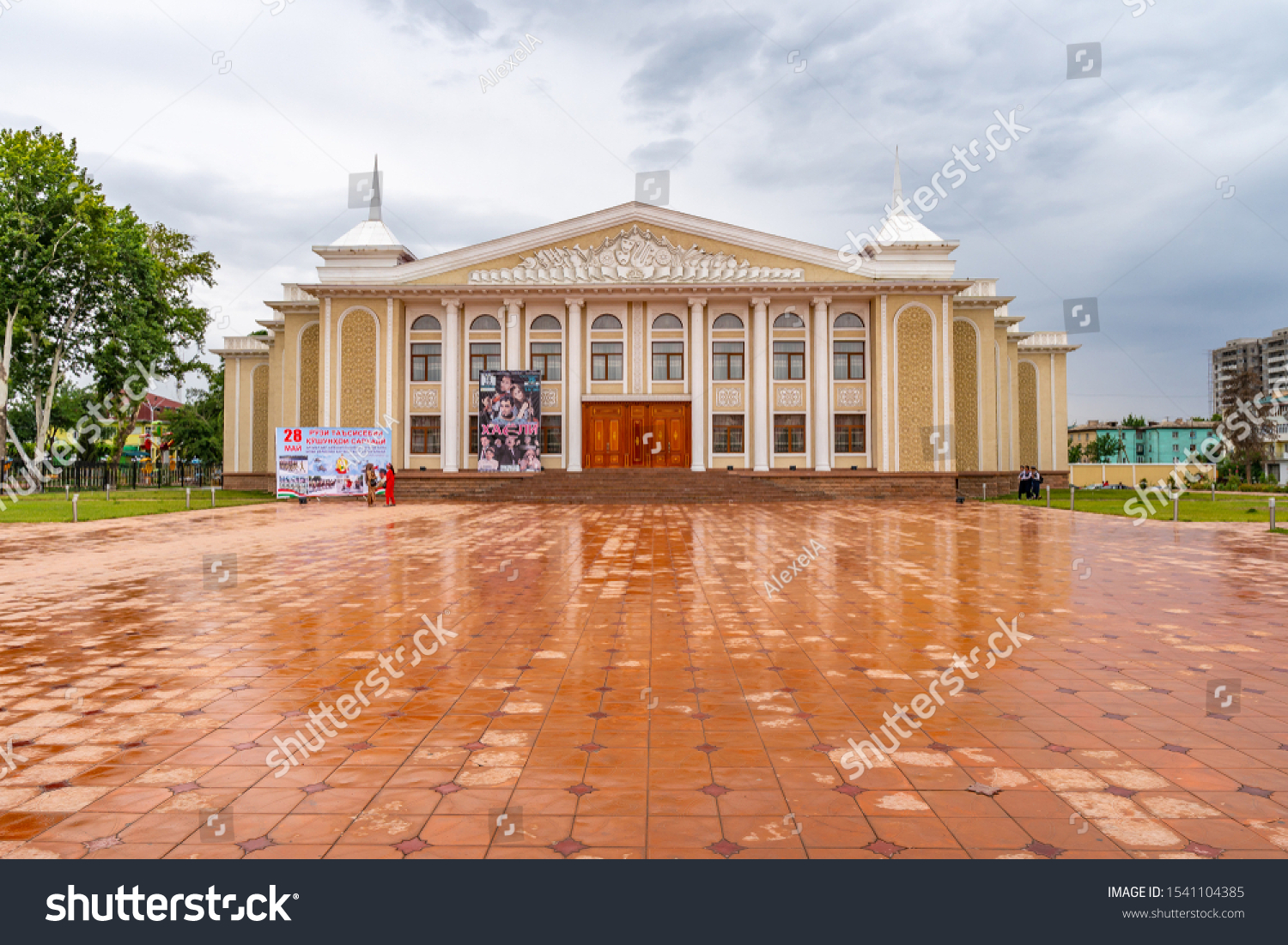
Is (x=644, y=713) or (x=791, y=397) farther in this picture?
(x=791, y=397)

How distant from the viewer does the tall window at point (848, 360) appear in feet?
103

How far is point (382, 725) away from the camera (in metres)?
4.30

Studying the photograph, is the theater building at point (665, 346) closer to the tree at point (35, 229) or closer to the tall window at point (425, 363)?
the tall window at point (425, 363)

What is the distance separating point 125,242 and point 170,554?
82.2 ft

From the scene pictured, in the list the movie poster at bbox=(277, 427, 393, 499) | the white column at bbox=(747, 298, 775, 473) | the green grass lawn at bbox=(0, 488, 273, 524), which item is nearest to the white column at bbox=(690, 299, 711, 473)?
the white column at bbox=(747, 298, 775, 473)

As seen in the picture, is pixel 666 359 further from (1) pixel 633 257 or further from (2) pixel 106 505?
(2) pixel 106 505

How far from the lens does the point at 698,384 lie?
1233 inches

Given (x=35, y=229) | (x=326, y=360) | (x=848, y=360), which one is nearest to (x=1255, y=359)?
(x=848, y=360)

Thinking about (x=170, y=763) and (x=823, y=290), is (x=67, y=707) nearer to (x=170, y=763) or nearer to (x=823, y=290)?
(x=170, y=763)

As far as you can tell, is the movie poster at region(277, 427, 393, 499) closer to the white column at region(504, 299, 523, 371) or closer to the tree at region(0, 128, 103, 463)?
the white column at region(504, 299, 523, 371)

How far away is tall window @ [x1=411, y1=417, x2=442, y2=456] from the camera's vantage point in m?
31.7

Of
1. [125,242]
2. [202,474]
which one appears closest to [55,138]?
[125,242]

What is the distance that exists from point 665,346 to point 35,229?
23.9 metres

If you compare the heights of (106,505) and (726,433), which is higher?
(726,433)
